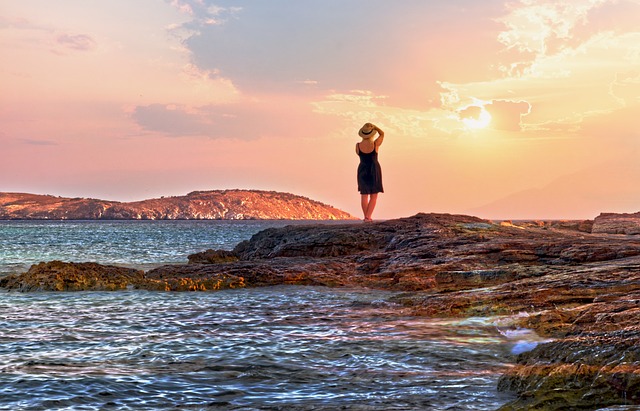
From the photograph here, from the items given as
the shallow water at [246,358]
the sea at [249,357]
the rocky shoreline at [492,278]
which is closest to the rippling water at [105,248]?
the rocky shoreline at [492,278]

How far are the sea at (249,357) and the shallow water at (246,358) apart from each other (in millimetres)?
25

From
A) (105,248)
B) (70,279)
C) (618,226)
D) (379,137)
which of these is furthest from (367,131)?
(105,248)

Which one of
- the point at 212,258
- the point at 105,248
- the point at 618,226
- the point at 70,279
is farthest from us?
the point at 105,248

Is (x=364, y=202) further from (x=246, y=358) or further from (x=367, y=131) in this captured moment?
(x=246, y=358)

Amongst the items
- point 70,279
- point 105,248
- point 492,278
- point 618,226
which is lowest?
point 70,279

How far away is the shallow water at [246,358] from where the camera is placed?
7.90 meters

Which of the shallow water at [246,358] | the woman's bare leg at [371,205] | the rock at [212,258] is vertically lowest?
the shallow water at [246,358]

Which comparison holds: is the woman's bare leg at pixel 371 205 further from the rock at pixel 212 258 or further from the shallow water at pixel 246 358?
the shallow water at pixel 246 358

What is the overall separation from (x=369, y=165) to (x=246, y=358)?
72.8ft

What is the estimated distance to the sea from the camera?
25.9 feet

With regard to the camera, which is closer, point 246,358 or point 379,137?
point 246,358

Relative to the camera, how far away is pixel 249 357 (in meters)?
10.3

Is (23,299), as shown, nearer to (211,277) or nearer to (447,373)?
(211,277)

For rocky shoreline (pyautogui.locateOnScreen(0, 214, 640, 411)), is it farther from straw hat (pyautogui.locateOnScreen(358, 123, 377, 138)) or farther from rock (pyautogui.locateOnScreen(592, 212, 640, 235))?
straw hat (pyautogui.locateOnScreen(358, 123, 377, 138))
